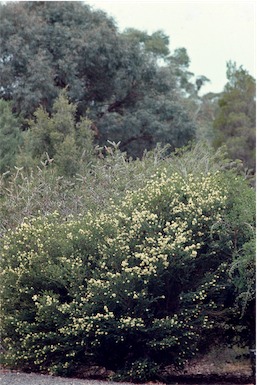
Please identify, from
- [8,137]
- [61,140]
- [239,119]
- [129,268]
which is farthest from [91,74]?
[129,268]

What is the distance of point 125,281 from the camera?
34.8ft

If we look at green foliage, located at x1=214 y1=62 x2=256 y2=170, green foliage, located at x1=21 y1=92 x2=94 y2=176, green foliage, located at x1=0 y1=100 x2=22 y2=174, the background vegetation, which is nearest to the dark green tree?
green foliage, located at x1=0 y1=100 x2=22 y2=174

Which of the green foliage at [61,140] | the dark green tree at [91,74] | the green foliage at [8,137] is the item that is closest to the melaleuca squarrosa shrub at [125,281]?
the green foliage at [61,140]

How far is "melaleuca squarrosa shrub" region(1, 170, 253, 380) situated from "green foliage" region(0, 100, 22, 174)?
6457mm

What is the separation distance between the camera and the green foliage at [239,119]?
33.9 metres

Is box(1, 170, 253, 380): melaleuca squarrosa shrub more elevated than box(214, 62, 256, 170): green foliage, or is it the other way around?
box(214, 62, 256, 170): green foliage

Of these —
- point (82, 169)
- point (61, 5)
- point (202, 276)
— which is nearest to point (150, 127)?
point (61, 5)

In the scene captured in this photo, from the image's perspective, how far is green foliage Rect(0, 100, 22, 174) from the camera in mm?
18688

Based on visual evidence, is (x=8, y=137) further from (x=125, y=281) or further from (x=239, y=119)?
(x=239, y=119)

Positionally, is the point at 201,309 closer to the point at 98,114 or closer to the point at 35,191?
the point at 35,191

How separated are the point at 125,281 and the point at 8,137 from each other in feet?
34.2

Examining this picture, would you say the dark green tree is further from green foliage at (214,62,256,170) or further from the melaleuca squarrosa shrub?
the melaleuca squarrosa shrub

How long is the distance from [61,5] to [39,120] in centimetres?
857

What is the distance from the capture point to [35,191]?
13.5 metres
